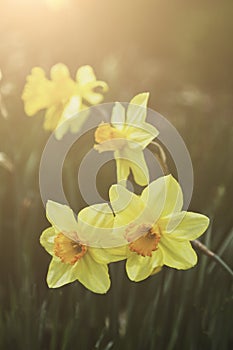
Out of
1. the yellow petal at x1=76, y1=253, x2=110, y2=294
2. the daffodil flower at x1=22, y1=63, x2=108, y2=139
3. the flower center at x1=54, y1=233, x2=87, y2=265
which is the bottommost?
the yellow petal at x1=76, y1=253, x2=110, y2=294

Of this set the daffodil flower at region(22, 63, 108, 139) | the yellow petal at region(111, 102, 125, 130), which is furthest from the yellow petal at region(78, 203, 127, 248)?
the daffodil flower at region(22, 63, 108, 139)

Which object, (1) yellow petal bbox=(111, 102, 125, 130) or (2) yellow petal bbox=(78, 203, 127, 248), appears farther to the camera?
(1) yellow petal bbox=(111, 102, 125, 130)

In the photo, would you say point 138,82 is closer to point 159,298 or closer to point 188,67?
point 188,67

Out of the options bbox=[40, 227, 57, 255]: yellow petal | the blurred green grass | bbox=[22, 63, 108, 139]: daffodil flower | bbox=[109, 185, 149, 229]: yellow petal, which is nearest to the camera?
bbox=[109, 185, 149, 229]: yellow petal

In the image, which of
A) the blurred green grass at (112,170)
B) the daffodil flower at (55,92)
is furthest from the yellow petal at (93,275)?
the daffodil flower at (55,92)

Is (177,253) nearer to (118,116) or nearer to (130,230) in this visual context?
(130,230)

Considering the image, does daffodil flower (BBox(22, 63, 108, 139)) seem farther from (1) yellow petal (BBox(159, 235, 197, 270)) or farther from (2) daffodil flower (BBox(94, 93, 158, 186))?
(1) yellow petal (BBox(159, 235, 197, 270))

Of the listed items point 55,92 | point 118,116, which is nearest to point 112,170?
point 55,92

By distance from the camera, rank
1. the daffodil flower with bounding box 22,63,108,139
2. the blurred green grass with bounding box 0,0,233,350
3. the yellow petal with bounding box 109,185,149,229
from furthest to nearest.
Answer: the daffodil flower with bounding box 22,63,108,139, the blurred green grass with bounding box 0,0,233,350, the yellow petal with bounding box 109,185,149,229
